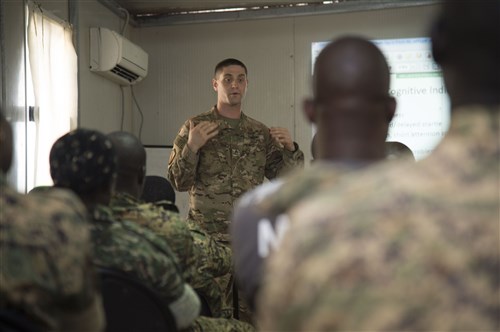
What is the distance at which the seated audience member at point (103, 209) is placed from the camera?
142 cm

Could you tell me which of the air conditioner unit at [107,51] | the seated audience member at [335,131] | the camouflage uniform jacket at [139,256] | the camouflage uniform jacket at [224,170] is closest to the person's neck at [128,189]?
the camouflage uniform jacket at [139,256]

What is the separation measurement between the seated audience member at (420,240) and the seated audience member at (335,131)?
0.36 ft

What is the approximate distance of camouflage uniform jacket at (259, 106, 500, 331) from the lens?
702 millimetres

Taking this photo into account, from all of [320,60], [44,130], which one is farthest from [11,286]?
[44,130]

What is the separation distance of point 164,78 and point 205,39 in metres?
0.48

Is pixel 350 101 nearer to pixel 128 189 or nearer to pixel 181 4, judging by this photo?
pixel 128 189

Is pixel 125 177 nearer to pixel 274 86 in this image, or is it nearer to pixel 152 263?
pixel 152 263

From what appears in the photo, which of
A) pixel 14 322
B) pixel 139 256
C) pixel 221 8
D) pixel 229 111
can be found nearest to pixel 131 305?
pixel 139 256

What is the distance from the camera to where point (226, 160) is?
330 cm

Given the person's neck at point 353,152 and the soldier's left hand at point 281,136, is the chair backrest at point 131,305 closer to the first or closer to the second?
the person's neck at point 353,152

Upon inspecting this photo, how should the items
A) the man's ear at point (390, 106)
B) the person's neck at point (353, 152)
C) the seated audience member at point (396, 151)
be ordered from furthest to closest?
the seated audience member at point (396, 151)
the man's ear at point (390, 106)
the person's neck at point (353, 152)

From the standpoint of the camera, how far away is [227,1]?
5.09m

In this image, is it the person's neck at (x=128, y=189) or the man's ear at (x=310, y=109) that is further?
the person's neck at (x=128, y=189)

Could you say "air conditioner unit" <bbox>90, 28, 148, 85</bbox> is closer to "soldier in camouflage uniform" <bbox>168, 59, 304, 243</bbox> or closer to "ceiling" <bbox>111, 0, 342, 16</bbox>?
"ceiling" <bbox>111, 0, 342, 16</bbox>
